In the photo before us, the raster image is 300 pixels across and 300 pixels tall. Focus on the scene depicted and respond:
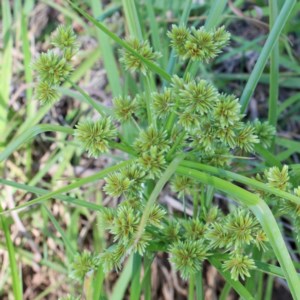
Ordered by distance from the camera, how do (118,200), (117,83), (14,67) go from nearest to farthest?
(117,83), (118,200), (14,67)

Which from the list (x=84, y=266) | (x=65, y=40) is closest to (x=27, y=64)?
(x=65, y=40)

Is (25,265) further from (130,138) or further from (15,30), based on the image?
(15,30)

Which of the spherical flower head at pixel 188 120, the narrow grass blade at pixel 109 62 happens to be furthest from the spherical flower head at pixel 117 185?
the narrow grass blade at pixel 109 62

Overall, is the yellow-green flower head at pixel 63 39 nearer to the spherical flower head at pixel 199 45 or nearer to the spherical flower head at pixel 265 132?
the spherical flower head at pixel 199 45

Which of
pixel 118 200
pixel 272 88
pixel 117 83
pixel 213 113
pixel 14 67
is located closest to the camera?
pixel 213 113

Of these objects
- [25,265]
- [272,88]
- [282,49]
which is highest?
[282,49]

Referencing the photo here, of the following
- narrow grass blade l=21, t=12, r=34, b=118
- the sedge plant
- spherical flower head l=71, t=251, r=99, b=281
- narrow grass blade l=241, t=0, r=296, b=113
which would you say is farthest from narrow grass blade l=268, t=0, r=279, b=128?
narrow grass blade l=21, t=12, r=34, b=118

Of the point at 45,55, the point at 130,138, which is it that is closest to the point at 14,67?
the point at 130,138

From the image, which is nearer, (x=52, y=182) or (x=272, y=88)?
(x=272, y=88)
